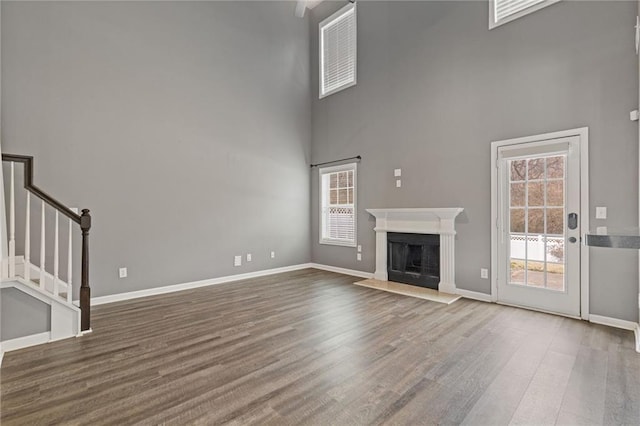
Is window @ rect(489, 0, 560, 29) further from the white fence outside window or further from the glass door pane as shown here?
the white fence outside window

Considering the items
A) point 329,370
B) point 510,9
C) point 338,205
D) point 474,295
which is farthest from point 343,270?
point 510,9

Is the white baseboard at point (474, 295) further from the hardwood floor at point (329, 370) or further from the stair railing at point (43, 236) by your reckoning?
the stair railing at point (43, 236)

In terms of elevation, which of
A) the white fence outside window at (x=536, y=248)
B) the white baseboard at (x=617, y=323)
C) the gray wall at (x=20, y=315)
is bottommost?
the white baseboard at (x=617, y=323)

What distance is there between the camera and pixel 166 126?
4.73 m

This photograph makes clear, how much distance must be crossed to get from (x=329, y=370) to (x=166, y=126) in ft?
13.7

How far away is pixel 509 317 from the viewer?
3521 mm

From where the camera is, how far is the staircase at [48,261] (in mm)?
2799

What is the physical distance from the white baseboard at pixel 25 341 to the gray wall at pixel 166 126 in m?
1.29

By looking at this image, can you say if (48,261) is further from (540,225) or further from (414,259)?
(540,225)

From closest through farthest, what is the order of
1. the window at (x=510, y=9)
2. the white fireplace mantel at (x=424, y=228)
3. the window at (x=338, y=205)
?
1. the window at (x=510, y=9)
2. the white fireplace mantel at (x=424, y=228)
3. the window at (x=338, y=205)

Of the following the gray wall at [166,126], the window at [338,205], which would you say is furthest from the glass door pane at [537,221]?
the gray wall at [166,126]

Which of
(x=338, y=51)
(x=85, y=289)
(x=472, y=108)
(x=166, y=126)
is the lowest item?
(x=85, y=289)

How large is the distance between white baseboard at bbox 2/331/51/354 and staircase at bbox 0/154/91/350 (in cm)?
1

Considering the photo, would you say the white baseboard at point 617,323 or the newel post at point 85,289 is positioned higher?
the newel post at point 85,289
